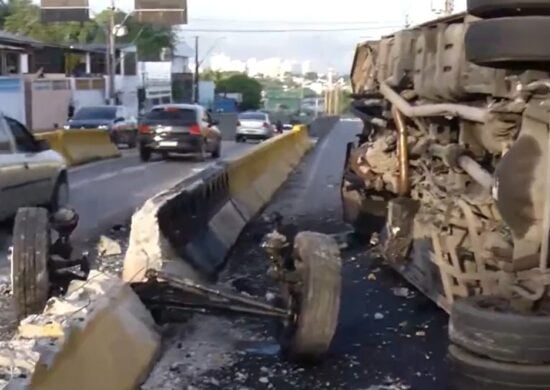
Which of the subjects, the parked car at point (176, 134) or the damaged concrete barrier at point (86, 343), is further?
the parked car at point (176, 134)

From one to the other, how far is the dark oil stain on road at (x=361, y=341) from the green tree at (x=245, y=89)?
114 m

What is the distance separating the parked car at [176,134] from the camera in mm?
35594

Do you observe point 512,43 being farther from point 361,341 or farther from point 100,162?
point 100,162

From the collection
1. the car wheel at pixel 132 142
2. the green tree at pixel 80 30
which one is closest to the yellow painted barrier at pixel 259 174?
the car wheel at pixel 132 142

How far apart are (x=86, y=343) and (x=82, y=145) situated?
93.6ft

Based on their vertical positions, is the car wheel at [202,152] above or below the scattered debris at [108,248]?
below

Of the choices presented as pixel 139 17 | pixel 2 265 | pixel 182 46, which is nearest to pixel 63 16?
pixel 139 17

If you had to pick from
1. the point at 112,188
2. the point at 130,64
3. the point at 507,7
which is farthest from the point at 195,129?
the point at 130,64

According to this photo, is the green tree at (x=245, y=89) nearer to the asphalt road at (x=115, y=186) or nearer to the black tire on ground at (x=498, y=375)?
the asphalt road at (x=115, y=186)

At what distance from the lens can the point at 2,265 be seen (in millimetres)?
12852

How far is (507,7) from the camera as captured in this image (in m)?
6.10

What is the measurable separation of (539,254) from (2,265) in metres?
7.70

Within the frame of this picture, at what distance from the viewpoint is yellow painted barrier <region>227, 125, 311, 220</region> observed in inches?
661

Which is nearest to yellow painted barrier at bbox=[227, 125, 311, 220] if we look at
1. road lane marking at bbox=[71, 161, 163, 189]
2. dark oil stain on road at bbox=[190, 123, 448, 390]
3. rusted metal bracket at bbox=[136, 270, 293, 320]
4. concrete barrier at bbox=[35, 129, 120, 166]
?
dark oil stain on road at bbox=[190, 123, 448, 390]
